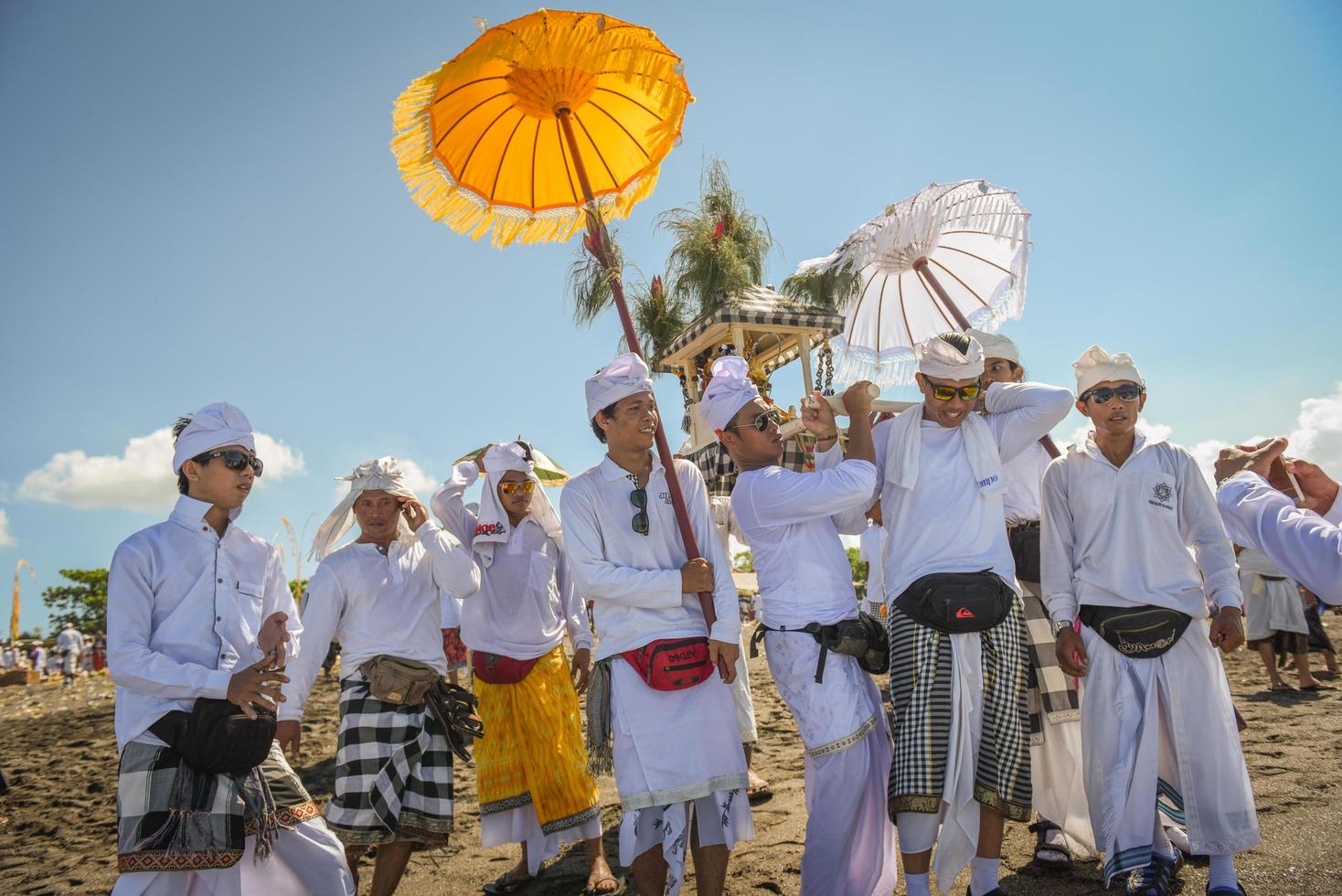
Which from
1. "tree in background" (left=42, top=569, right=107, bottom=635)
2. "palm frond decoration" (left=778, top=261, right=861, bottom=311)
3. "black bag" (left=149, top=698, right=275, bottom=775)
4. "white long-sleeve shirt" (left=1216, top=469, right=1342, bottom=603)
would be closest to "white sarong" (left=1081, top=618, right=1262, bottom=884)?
"white long-sleeve shirt" (left=1216, top=469, right=1342, bottom=603)

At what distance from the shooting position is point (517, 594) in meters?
4.62

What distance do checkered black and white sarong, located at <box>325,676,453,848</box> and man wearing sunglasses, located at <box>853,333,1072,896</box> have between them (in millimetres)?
2130

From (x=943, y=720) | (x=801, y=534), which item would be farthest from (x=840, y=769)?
(x=801, y=534)

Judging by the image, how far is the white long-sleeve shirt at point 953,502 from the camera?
3383 millimetres

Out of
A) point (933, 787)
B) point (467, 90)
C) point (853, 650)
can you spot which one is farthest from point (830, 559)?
point (467, 90)

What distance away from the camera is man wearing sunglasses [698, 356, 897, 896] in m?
3.23

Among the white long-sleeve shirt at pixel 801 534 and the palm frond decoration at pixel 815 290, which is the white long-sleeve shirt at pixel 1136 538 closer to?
the white long-sleeve shirt at pixel 801 534

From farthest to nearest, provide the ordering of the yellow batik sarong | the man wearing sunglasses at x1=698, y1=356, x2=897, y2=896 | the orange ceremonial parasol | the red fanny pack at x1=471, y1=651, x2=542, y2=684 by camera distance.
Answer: the red fanny pack at x1=471, y1=651, x2=542, y2=684 < the yellow batik sarong < the orange ceremonial parasol < the man wearing sunglasses at x1=698, y1=356, x2=897, y2=896

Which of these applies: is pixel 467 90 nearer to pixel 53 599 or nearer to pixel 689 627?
pixel 689 627

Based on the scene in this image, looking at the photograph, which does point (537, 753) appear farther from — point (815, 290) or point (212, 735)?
point (815, 290)

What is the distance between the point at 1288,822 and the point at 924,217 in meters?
3.44

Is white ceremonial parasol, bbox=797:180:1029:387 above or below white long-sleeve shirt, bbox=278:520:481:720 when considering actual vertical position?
above

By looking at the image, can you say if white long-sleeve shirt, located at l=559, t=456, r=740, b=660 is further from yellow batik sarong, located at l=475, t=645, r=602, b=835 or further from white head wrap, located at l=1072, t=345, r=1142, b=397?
white head wrap, located at l=1072, t=345, r=1142, b=397

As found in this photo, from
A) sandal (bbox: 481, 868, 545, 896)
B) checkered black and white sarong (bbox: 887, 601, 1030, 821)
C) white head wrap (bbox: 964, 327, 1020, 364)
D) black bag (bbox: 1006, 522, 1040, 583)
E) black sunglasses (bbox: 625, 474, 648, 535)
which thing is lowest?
sandal (bbox: 481, 868, 545, 896)
